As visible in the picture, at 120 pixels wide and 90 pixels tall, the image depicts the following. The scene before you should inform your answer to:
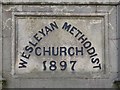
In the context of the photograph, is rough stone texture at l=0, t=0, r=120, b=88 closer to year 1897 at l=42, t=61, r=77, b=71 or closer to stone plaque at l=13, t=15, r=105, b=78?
stone plaque at l=13, t=15, r=105, b=78

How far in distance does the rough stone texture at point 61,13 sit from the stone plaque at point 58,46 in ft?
0.32

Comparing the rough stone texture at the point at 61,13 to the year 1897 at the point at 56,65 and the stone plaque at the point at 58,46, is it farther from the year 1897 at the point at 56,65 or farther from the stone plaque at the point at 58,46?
the year 1897 at the point at 56,65

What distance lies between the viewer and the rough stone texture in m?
7.93

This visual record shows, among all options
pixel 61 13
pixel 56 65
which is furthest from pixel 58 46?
pixel 61 13

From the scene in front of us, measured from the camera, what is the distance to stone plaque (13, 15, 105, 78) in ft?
26.2

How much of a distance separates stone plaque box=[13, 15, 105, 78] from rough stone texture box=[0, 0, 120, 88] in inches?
3.8

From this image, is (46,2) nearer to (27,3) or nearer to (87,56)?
(27,3)

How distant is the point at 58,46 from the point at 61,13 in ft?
2.09

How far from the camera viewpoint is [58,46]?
802 centimetres

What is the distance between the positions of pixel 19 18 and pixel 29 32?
333 millimetres

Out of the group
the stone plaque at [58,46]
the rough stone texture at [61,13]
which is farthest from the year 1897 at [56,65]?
the rough stone texture at [61,13]

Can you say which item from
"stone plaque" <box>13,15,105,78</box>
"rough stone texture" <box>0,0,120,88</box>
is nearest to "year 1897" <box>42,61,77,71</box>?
"stone plaque" <box>13,15,105,78</box>

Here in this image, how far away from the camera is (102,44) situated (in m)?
8.06

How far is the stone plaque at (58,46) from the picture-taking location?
7988 millimetres
